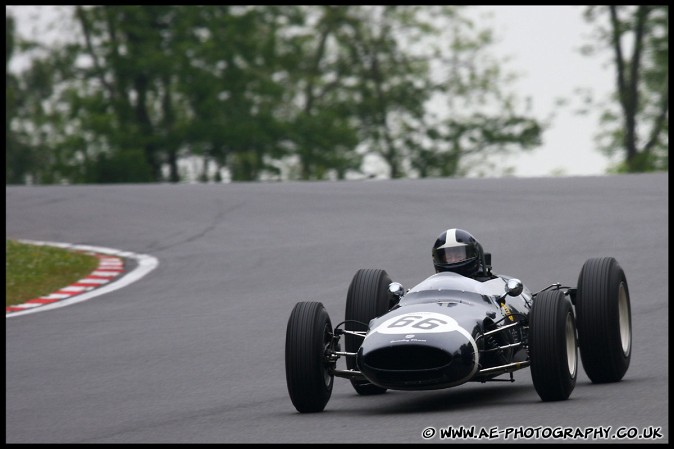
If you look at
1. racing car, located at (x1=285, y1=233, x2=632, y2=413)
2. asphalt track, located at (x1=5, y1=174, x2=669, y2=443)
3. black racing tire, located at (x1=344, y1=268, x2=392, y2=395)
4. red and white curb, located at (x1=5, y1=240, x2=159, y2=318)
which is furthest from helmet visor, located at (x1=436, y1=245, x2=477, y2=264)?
red and white curb, located at (x1=5, y1=240, x2=159, y2=318)

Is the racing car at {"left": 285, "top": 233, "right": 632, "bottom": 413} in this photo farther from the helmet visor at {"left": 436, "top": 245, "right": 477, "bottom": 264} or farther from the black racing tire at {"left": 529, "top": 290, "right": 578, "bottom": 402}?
the helmet visor at {"left": 436, "top": 245, "right": 477, "bottom": 264}

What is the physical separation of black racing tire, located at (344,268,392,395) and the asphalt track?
34 cm

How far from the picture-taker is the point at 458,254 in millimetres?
8992

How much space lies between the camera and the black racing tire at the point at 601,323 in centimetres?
870

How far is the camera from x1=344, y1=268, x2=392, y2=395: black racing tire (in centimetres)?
902

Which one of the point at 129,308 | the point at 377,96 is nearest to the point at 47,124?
the point at 377,96

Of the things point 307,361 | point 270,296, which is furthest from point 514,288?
point 270,296

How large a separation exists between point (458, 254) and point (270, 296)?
525 cm

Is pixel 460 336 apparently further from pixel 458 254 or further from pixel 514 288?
pixel 458 254

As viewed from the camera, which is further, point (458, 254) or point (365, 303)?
point (365, 303)

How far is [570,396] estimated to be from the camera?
8023 mm

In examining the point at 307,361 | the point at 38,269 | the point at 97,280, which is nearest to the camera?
the point at 307,361

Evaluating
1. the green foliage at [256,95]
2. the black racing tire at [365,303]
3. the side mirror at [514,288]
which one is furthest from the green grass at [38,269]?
the green foliage at [256,95]

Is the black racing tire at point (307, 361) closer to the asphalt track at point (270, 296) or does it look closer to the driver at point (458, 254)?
the asphalt track at point (270, 296)
